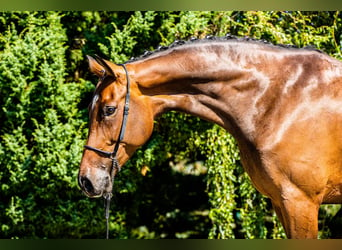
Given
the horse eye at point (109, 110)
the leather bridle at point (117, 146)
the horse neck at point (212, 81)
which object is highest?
the horse neck at point (212, 81)

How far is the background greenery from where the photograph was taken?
178 inches

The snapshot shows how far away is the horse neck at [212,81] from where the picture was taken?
2.80m

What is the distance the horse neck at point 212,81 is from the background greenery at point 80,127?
161 centimetres

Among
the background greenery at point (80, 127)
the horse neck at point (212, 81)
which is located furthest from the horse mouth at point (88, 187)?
the background greenery at point (80, 127)

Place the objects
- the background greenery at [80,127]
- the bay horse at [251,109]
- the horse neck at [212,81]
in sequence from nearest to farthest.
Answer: the bay horse at [251,109], the horse neck at [212,81], the background greenery at [80,127]

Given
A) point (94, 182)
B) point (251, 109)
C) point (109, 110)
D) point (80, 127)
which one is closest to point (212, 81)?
point (251, 109)

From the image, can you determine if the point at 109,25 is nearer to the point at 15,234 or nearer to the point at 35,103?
the point at 35,103

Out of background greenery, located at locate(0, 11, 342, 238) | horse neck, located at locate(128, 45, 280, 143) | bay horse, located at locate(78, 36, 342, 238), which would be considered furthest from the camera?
background greenery, located at locate(0, 11, 342, 238)

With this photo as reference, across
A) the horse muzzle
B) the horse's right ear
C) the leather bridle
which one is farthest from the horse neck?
the horse muzzle

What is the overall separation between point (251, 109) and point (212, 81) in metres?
0.28

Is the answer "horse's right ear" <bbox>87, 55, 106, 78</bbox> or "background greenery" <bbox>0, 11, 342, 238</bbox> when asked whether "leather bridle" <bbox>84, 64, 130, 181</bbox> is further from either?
"background greenery" <bbox>0, 11, 342, 238</bbox>

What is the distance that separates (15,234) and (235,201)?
228 cm

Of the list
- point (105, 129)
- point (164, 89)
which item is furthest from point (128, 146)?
point (164, 89)

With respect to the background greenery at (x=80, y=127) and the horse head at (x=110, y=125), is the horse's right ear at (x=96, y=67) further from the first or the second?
the background greenery at (x=80, y=127)
